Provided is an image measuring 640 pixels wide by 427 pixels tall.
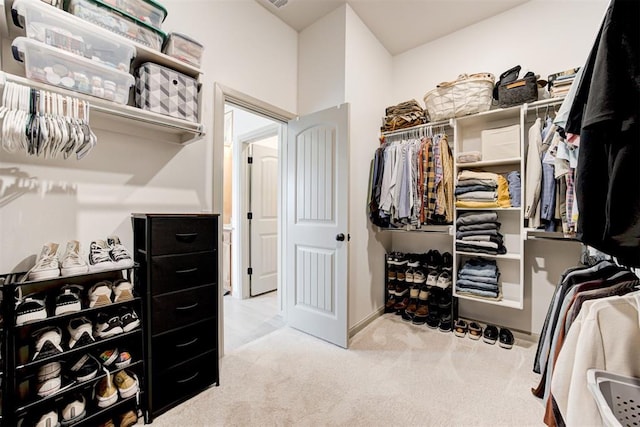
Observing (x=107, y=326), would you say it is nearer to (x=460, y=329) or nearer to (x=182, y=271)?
(x=182, y=271)

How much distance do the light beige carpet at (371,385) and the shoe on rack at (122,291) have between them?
0.69 metres

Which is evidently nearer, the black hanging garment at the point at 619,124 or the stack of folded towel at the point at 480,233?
the black hanging garment at the point at 619,124

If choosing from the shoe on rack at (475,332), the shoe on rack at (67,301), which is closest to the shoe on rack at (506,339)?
the shoe on rack at (475,332)

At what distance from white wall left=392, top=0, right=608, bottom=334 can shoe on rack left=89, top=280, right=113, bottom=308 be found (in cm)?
291

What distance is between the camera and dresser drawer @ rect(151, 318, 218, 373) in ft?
4.75

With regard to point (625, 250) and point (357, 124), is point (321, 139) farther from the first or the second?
point (625, 250)

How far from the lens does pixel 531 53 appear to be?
7.59ft

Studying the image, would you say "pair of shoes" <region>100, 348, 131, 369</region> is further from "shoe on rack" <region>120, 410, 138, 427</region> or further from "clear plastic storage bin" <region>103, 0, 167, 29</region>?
"clear plastic storage bin" <region>103, 0, 167, 29</region>

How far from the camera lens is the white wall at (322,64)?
2.39 meters

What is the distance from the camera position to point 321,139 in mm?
2361

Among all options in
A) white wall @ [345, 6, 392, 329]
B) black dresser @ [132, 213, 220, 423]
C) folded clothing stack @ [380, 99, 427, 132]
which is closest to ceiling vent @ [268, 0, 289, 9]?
white wall @ [345, 6, 392, 329]

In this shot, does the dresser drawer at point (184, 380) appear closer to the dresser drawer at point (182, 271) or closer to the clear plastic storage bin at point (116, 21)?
the dresser drawer at point (182, 271)

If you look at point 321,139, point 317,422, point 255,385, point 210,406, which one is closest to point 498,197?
point 321,139

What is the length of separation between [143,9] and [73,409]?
2.03 m
